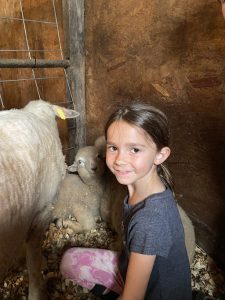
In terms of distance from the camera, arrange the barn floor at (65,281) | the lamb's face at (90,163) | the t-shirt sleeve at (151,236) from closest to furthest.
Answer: the t-shirt sleeve at (151,236), the barn floor at (65,281), the lamb's face at (90,163)

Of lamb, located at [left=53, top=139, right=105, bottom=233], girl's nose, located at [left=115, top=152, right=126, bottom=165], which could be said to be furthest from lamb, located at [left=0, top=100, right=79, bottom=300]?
lamb, located at [left=53, top=139, right=105, bottom=233]

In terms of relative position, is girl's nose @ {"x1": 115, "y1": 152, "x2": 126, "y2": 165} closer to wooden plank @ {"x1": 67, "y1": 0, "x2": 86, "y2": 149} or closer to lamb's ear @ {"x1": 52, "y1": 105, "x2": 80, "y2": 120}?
lamb's ear @ {"x1": 52, "y1": 105, "x2": 80, "y2": 120}

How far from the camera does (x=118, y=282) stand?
1674 mm

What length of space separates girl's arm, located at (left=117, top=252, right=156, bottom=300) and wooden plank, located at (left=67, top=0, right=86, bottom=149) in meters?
2.01

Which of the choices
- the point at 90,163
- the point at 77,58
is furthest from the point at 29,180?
the point at 77,58

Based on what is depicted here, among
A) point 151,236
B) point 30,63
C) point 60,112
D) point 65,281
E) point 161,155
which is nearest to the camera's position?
point 151,236

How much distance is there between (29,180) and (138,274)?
26.6 inches

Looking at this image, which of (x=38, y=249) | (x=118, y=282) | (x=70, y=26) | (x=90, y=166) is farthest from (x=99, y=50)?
(x=118, y=282)

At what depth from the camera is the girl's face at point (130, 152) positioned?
123 cm

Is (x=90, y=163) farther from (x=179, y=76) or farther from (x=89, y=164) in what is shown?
(x=179, y=76)

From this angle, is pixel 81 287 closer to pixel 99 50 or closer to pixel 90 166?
pixel 90 166

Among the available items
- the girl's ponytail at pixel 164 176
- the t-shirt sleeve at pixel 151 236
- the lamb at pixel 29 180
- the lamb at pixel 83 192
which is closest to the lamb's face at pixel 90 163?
the lamb at pixel 83 192

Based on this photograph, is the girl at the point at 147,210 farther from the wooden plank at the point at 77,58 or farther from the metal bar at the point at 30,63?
the wooden plank at the point at 77,58

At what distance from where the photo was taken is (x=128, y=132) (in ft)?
4.04
